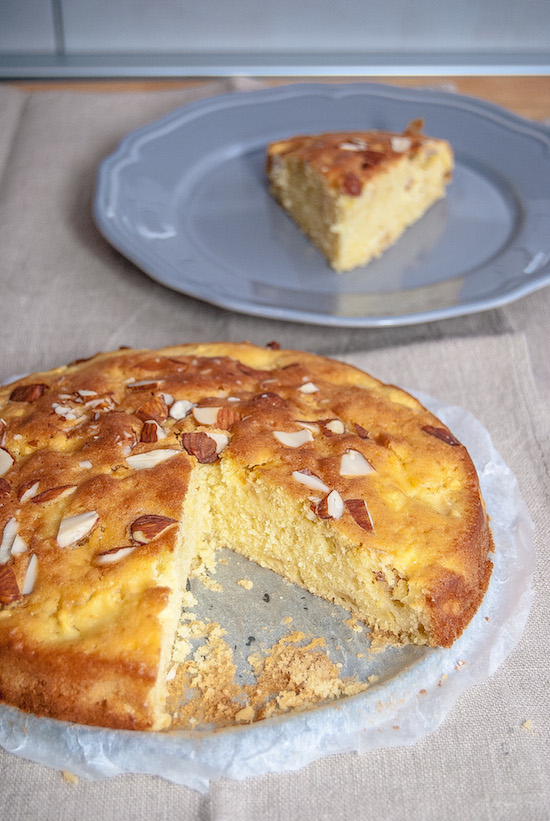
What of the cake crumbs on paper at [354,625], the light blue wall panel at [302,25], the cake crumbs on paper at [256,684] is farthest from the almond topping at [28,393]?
the light blue wall panel at [302,25]

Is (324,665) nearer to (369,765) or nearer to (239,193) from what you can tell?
(369,765)

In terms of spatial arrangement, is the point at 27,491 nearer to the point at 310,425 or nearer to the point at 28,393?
the point at 28,393

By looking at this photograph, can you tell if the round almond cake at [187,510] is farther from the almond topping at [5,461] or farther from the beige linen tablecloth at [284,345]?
the beige linen tablecloth at [284,345]

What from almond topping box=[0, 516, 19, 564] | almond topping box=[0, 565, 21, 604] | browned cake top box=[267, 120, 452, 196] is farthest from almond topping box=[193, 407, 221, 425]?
browned cake top box=[267, 120, 452, 196]

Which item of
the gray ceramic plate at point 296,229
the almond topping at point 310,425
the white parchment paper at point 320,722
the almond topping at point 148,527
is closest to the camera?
the white parchment paper at point 320,722

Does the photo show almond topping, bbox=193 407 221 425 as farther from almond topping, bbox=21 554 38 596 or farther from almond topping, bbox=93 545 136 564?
almond topping, bbox=21 554 38 596
